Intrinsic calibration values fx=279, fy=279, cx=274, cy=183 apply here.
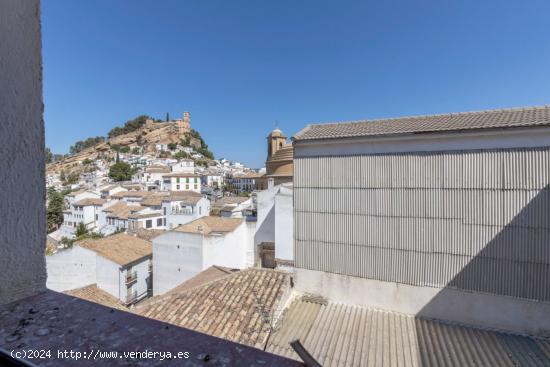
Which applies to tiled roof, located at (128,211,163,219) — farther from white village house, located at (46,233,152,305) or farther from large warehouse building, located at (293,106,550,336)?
large warehouse building, located at (293,106,550,336)

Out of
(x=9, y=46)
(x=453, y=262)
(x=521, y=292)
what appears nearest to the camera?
(x=9, y=46)

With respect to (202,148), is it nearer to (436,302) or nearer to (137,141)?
(137,141)

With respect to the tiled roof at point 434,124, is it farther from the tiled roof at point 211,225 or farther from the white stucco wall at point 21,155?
the tiled roof at point 211,225

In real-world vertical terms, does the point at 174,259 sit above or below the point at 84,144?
below

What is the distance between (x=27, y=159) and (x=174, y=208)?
25.7 m

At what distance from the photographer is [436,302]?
6051 millimetres

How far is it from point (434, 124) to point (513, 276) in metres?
3.49

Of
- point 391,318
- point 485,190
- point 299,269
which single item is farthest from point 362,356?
point 485,190

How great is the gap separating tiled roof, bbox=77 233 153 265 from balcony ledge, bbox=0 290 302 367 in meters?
14.5

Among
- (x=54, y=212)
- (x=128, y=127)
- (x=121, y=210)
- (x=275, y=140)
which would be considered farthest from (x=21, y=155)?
(x=128, y=127)

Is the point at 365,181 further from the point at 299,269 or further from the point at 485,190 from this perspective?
the point at 299,269

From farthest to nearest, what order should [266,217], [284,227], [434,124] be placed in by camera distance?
[266,217] < [284,227] < [434,124]

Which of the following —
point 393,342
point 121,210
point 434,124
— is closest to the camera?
point 393,342

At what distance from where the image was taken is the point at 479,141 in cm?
572
